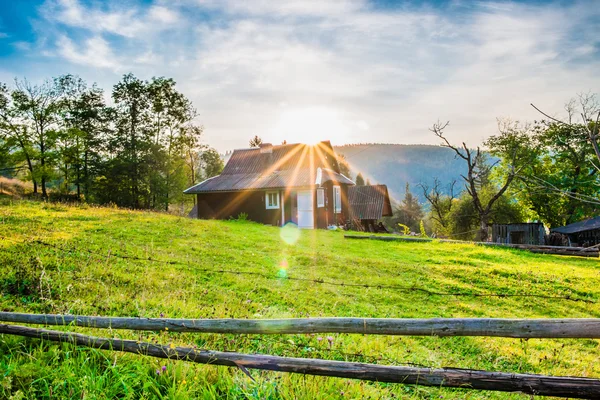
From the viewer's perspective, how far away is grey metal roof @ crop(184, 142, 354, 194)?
26.5 m

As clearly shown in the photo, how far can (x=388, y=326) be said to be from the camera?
3256mm

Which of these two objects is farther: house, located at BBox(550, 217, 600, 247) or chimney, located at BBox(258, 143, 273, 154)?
chimney, located at BBox(258, 143, 273, 154)

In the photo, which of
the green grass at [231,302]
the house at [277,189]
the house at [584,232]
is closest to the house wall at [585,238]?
the house at [584,232]

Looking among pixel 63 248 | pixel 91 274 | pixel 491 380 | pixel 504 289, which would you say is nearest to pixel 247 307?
pixel 91 274

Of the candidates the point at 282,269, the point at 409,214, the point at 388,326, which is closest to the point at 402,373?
the point at 388,326

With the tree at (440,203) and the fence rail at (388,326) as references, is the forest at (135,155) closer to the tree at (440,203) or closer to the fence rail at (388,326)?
the tree at (440,203)

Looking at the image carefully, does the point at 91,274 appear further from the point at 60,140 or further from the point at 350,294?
the point at 60,140

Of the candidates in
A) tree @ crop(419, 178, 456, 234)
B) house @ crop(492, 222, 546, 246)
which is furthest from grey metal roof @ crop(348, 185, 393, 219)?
house @ crop(492, 222, 546, 246)

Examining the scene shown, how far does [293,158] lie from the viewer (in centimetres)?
2989

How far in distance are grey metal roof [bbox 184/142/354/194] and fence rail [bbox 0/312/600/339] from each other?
21839 millimetres

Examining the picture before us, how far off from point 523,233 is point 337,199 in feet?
52.6

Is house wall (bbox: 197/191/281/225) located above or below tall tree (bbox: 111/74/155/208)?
below

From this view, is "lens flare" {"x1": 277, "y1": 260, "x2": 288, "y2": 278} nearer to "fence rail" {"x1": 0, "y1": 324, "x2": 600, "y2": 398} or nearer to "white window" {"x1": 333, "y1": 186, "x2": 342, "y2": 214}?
"fence rail" {"x1": 0, "y1": 324, "x2": 600, "y2": 398}

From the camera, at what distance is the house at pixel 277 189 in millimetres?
26094
